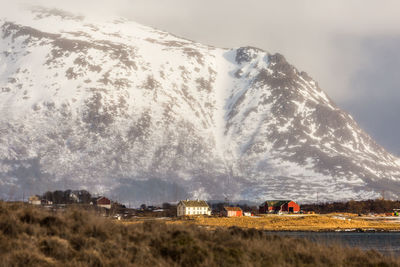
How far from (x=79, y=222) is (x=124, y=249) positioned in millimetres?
3107

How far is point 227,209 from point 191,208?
31.6ft

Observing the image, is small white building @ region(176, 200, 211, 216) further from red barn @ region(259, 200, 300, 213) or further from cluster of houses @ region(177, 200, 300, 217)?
red barn @ region(259, 200, 300, 213)

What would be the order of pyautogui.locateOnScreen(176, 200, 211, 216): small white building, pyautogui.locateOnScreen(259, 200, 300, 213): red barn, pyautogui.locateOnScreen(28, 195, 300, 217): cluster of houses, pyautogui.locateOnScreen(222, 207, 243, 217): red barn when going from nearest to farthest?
pyautogui.locateOnScreen(222, 207, 243, 217): red barn → pyautogui.locateOnScreen(28, 195, 300, 217): cluster of houses → pyautogui.locateOnScreen(176, 200, 211, 216): small white building → pyautogui.locateOnScreen(259, 200, 300, 213): red barn

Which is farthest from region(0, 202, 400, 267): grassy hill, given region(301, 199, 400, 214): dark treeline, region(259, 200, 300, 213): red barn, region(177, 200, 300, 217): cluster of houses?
region(301, 199, 400, 214): dark treeline

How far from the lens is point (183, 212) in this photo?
16562cm

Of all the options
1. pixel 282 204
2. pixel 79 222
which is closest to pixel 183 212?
pixel 282 204

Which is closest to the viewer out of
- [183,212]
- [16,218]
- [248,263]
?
[248,263]

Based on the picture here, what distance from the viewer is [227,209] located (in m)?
166

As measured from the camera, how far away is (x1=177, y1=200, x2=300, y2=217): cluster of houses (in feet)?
543

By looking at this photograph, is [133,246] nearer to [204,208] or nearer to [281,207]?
[204,208]

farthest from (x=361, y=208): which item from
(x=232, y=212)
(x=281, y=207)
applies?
(x=232, y=212)

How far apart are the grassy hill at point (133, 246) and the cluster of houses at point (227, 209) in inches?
5251

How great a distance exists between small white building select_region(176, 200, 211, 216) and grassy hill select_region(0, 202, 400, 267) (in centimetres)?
13644

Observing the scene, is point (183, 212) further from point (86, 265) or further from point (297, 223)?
point (86, 265)
